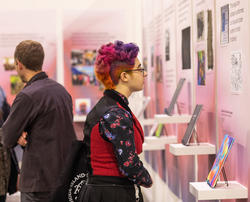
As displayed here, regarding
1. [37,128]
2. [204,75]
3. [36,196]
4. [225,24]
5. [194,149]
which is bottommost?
[36,196]

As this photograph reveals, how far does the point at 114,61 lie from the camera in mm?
2461

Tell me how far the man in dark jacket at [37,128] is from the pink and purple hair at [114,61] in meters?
0.67

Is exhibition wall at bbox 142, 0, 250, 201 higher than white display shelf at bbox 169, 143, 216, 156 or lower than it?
higher

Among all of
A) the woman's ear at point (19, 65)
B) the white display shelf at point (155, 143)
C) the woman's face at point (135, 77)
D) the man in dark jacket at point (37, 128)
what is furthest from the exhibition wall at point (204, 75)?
the woman's ear at point (19, 65)

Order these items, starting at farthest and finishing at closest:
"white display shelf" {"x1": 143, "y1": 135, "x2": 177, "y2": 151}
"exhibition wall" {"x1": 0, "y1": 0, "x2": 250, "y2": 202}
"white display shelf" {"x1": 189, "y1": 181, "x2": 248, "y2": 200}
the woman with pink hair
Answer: "white display shelf" {"x1": 143, "y1": 135, "x2": 177, "y2": 151}, "exhibition wall" {"x1": 0, "y1": 0, "x2": 250, "y2": 202}, "white display shelf" {"x1": 189, "y1": 181, "x2": 248, "y2": 200}, the woman with pink hair

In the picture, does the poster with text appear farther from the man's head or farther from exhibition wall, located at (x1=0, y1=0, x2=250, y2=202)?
the man's head

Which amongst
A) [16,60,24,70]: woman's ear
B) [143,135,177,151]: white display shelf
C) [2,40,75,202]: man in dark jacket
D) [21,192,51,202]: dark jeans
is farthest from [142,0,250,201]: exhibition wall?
[16,60,24,70]: woman's ear

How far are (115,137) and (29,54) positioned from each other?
110 cm

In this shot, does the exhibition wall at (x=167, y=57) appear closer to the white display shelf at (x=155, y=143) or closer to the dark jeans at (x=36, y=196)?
the white display shelf at (x=155, y=143)

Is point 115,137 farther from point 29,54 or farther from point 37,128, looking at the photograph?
point 29,54

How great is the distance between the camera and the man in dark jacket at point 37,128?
2898 millimetres

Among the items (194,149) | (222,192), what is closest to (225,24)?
(194,149)

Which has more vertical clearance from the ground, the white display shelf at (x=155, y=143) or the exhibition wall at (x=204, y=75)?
the exhibition wall at (x=204, y=75)

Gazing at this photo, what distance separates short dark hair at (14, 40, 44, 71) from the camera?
9.98 feet
